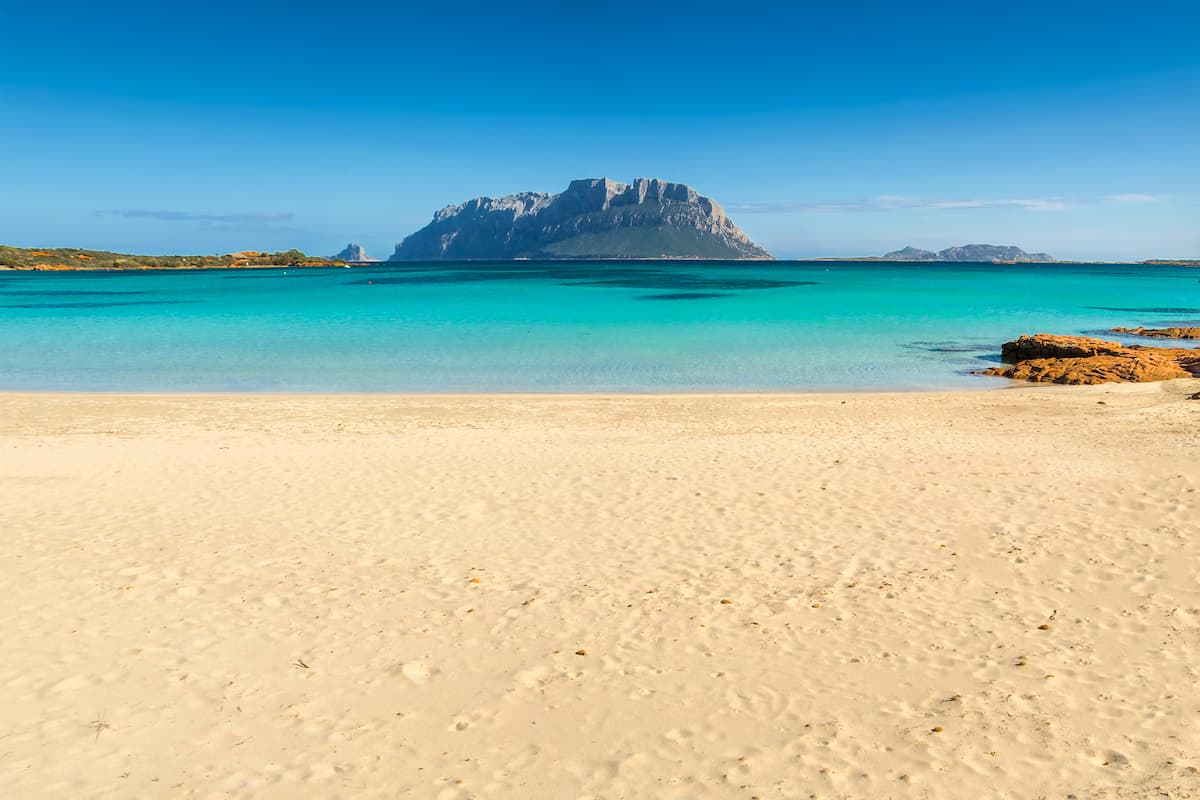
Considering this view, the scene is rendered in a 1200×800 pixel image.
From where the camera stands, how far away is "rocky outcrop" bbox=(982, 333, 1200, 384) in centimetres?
2064

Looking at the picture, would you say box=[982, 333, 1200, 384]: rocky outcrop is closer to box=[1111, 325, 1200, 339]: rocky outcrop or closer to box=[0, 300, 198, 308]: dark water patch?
box=[1111, 325, 1200, 339]: rocky outcrop

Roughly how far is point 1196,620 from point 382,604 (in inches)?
270

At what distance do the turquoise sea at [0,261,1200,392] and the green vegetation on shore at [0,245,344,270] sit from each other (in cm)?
9406

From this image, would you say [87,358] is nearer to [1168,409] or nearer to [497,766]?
[497,766]

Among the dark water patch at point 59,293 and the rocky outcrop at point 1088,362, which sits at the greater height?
the dark water patch at point 59,293

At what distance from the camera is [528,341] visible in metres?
33.5

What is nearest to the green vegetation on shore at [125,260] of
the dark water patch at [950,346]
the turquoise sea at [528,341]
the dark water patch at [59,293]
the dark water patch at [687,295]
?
the dark water patch at [59,293]

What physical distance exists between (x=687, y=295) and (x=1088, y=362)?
1783 inches

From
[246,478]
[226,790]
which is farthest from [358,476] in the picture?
[226,790]

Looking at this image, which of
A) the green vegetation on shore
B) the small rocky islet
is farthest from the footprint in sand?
the green vegetation on shore

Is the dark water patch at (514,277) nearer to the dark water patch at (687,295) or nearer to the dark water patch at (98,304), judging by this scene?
the dark water patch at (687,295)

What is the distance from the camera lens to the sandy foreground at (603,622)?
4.56 m

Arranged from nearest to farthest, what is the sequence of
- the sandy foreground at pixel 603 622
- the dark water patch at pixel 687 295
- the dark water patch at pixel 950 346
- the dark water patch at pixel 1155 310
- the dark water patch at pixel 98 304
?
the sandy foreground at pixel 603 622, the dark water patch at pixel 950 346, the dark water patch at pixel 1155 310, the dark water patch at pixel 98 304, the dark water patch at pixel 687 295

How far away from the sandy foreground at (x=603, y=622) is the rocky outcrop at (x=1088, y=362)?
9.41 m
